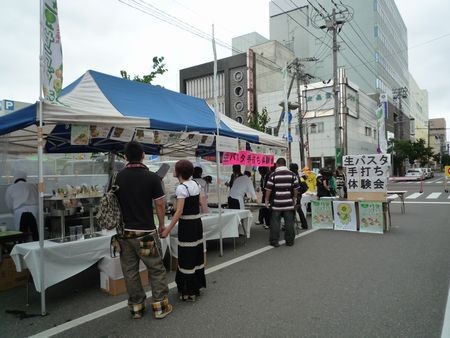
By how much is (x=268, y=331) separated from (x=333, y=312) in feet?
2.89

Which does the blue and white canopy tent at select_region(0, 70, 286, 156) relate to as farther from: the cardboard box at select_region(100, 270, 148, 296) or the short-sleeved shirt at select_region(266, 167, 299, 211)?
the cardboard box at select_region(100, 270, 148, 296)

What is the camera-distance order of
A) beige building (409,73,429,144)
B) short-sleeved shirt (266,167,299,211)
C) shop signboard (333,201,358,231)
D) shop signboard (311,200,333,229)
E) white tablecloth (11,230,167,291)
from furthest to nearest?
beige building (409,73,429,144)
shop signboard (311,200,333,229)
shop signboard (333,201,358,231)
short-sleeved shirt (266,167,299,211)
white tablecloth (11,230,167,291)

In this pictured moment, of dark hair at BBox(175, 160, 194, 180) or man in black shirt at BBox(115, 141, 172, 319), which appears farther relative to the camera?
dark hair at BBox(175, 160, 194, 180)

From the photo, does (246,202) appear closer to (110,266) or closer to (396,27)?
(110,266)

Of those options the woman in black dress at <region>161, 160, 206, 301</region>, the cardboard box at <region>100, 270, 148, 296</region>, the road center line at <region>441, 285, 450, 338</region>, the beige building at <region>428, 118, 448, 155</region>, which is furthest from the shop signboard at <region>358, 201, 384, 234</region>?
the beige building at <region>428, 118, 448, 155</region>

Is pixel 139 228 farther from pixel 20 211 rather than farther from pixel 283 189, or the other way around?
pixel 283 189

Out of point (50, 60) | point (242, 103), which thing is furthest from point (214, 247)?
point (242, 103)

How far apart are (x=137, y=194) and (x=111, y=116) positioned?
70.0 inches

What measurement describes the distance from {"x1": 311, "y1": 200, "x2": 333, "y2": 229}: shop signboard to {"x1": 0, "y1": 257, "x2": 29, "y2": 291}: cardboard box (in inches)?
274

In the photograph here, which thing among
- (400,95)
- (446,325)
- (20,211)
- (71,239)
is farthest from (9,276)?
Answer: (400,95)

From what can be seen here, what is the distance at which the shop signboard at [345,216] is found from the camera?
29.3 ft

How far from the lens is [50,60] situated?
14.1 feet

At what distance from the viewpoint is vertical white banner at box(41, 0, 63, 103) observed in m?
4.20

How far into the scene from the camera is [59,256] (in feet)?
14.1
